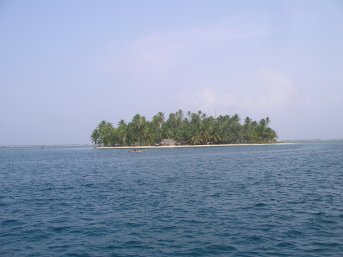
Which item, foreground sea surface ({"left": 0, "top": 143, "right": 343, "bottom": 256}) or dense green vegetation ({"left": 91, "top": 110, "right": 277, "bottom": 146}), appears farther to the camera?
dense green vegetation ({"left": 91, "top": 110, "right": 277, "bottom": 146})

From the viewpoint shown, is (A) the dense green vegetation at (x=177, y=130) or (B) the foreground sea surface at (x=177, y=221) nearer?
(B) the foreground sea surface at (x=177, y=221)

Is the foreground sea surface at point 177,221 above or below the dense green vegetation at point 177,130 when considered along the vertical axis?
below

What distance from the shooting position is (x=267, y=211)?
22188 mm

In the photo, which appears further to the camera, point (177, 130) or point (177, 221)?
point (177, 130)

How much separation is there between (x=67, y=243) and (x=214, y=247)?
740 cm

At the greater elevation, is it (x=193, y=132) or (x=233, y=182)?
(x=193, y=132)

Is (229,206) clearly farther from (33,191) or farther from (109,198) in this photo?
(33,191)

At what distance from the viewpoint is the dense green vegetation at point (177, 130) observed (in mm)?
177500

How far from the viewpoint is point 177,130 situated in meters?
181

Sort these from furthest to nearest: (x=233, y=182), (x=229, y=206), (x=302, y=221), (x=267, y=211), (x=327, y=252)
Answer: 1. (x=233, y=182)
2. (x=229, y=206)
3. (x=267, y=211)
4. (x=302, y=221)
5. (x=327, y=252)

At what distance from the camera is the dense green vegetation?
177500mm

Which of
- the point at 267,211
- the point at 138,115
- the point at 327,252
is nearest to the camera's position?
the point at 327,252

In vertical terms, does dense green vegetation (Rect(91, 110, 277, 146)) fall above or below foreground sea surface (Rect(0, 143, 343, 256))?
above

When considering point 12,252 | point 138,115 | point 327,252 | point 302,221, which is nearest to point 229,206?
point 302,221
